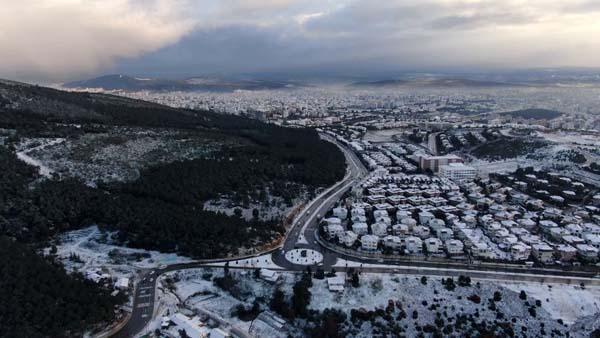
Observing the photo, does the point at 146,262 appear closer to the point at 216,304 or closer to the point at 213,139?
the point at 216,304

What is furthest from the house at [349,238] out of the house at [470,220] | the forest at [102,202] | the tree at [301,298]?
the house at [470,220]

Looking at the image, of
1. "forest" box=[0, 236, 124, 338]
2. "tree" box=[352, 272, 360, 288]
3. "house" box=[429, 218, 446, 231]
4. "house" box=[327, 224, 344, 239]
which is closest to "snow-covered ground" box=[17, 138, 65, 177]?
"forest" box=[0, 236, 124, 338]

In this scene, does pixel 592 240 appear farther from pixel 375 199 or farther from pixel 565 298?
pixel 375 199

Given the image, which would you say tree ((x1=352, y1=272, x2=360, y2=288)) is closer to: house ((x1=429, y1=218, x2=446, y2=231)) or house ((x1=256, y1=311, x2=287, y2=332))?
house ((x1=256, y1=311, x2=287, y2=332))

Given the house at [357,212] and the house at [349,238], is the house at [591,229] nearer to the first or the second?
the house at [357,212]

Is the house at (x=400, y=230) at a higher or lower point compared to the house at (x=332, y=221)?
lower

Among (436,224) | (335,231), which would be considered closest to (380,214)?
(436,224)
